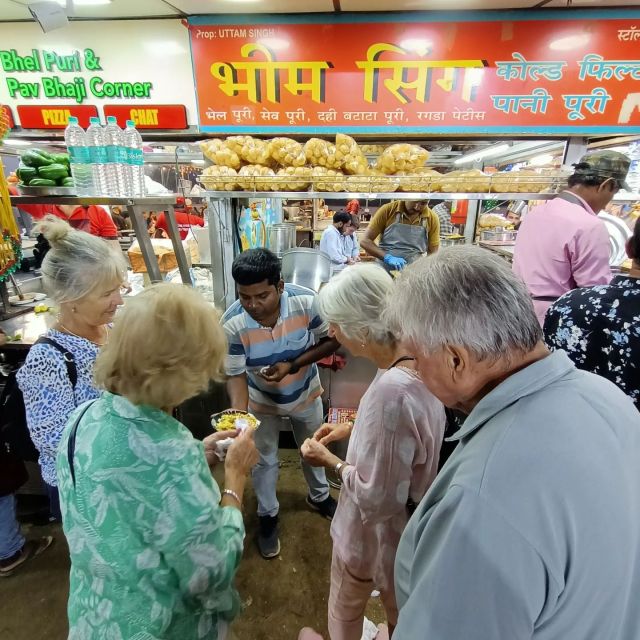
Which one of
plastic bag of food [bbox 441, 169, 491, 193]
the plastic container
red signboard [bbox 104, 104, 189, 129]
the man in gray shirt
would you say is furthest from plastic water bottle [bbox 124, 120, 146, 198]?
the man in gray shirt

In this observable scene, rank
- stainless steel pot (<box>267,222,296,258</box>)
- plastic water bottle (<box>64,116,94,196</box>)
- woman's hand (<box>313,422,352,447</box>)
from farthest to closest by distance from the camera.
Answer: stainless steel pot (<box>267,222,296,258</box>) → plastic water bottle (<box>64,116,94,196</box>) → woman's hand (<box>313,422,352,447</box>)

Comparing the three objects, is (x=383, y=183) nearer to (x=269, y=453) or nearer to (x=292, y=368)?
(x=292, y=368)

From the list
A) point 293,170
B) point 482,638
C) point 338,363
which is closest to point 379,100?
point 293,170

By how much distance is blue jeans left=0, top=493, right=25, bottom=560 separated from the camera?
230 cm

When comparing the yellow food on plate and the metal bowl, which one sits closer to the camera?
the yellow food on plate

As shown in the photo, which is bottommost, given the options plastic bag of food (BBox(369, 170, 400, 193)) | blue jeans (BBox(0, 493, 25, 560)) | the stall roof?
blue jeans (BBox(0, 493, 25, 560))

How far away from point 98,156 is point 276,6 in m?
1.80

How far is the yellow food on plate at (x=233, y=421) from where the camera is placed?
5.65ft

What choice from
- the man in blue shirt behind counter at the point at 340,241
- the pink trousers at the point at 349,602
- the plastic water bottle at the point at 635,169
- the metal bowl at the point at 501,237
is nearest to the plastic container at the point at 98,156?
the pink trousers at the point at 349,602

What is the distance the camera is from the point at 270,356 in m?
2.35

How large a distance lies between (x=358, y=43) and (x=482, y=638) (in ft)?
11.7

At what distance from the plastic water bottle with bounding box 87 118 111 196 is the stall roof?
4.33 feet

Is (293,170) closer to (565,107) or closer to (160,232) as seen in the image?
(565,107)

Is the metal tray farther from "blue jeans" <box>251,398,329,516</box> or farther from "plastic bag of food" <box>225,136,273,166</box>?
"blue jeans" <box>251,398,329,516</box>
